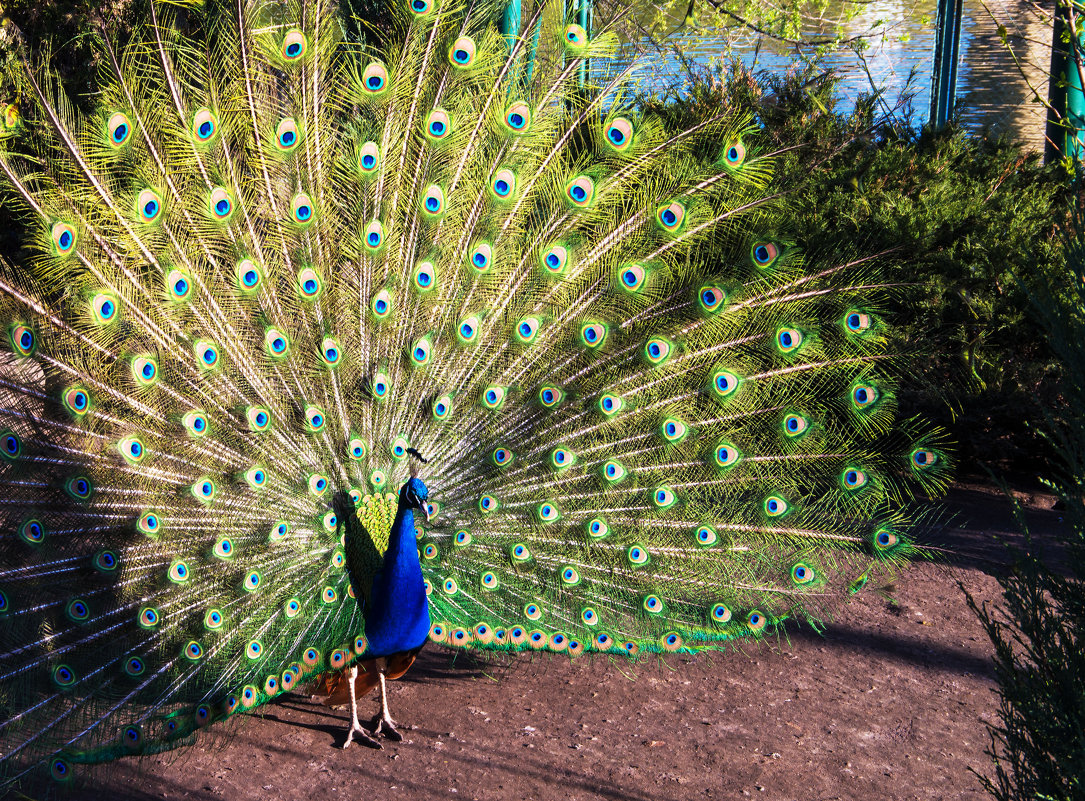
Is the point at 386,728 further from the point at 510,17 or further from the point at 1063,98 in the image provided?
the point at 1063,98

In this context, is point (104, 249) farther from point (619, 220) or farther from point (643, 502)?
point (643, 502)

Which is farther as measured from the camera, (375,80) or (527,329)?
(527,329)

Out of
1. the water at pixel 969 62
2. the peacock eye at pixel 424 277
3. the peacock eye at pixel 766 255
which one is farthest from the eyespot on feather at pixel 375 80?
the water at pixel 969 62

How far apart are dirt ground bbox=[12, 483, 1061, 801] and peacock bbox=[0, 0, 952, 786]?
0.78ft

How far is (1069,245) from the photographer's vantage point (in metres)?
2.34

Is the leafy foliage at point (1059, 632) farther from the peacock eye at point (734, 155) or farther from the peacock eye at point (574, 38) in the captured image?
the peacock eye at point (574, 38)

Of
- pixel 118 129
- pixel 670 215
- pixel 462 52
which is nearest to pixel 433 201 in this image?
pixel 462 52

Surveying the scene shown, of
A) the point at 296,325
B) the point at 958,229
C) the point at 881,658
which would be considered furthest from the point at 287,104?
the point at 958,229

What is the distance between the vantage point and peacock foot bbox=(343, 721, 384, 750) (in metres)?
3.74

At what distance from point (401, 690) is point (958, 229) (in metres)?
4.85

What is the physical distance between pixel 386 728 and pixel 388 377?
1.48m

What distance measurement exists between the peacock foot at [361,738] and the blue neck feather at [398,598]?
0.46 meters

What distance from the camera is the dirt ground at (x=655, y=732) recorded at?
3480 millimetres

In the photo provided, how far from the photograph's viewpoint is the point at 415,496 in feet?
11.0
